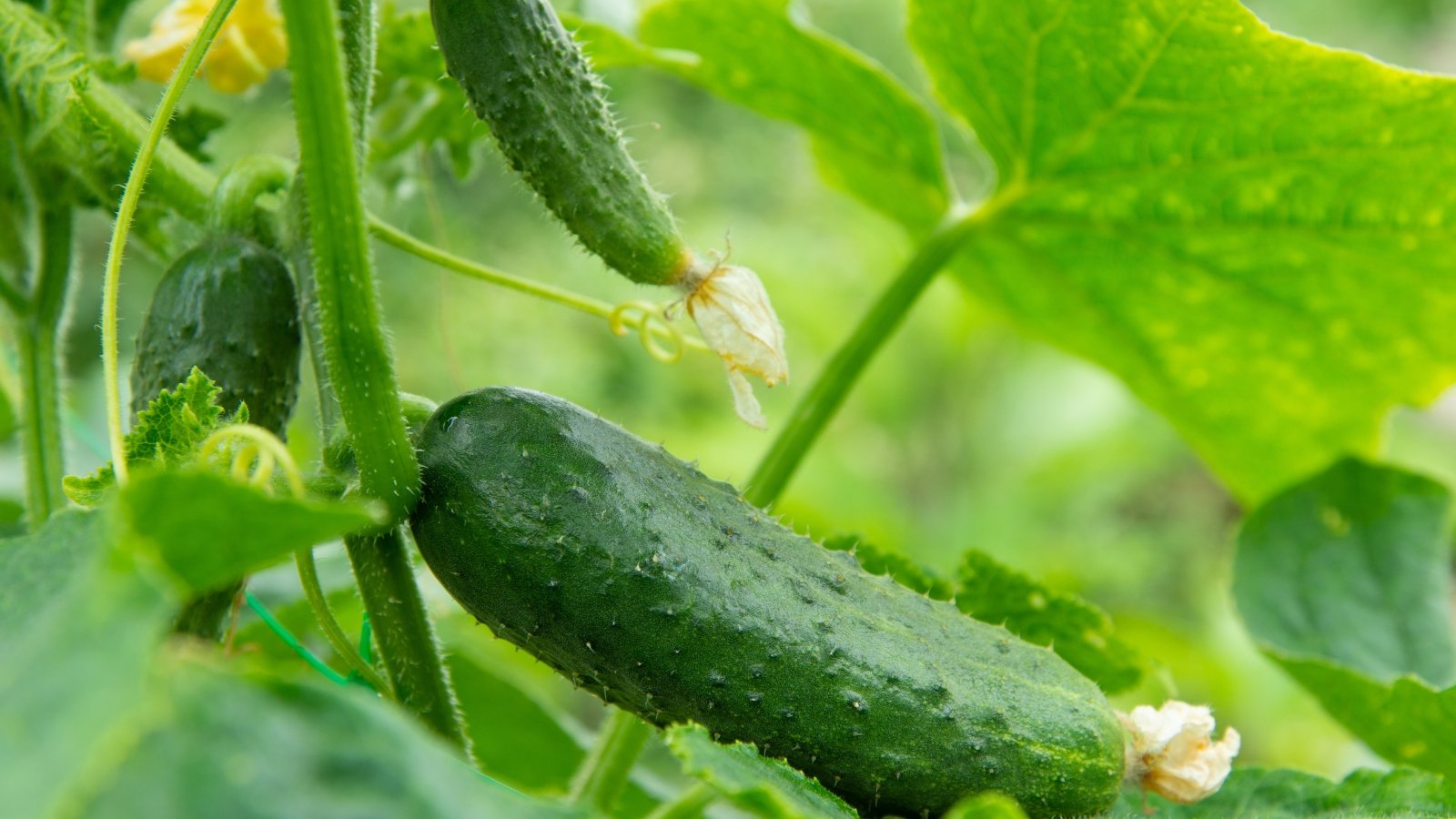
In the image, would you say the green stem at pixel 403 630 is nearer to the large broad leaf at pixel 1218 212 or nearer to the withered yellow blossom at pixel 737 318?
the withered yellow blossom at pixel 737 318

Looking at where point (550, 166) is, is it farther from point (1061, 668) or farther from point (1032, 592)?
point (1032, 592)

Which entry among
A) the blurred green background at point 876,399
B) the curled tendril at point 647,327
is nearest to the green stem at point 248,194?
the curled tendril at point 647,327

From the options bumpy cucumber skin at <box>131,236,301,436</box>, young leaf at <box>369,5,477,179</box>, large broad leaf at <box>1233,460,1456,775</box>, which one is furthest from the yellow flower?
large broad leaf at <box>1233,460,1456,775</box>

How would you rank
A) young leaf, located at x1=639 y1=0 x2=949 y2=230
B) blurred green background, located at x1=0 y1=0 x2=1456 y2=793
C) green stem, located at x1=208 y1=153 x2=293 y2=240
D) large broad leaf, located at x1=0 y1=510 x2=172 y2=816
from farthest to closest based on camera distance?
1. blurred green background, located at x1=0 y1=0 x2=1456 y2=793
2. young leaf, located at x1=639 y1=0 x2=949 y2=230
3. green stem, located at x1=208 y1=153 x2=293 y2=240
4. large broad leaf, located at x1=0 y1=510 x2=172 y2=816

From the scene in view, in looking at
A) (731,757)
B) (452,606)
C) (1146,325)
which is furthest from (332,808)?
(1146,325)

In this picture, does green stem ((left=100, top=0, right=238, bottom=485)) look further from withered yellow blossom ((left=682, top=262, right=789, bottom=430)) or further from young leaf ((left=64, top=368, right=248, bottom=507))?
withered yellow blossom ((left=682, top=262, right=789, bottom=430))
